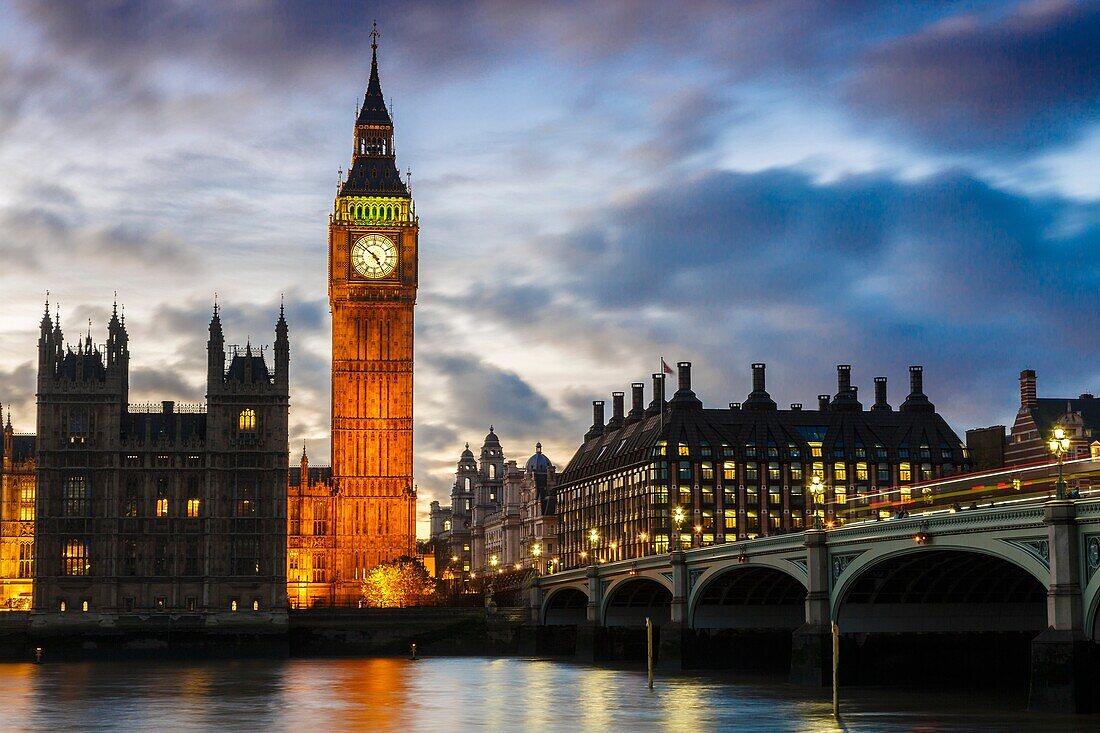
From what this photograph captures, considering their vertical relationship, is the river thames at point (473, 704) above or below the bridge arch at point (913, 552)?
below

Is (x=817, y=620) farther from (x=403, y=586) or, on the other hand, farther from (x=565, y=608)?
(x=403, y=586)

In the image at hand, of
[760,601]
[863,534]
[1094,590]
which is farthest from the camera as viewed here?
[760,601]

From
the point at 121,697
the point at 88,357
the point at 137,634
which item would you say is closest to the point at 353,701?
the point at 121,697

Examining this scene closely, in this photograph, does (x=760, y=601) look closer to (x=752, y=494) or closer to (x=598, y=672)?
(x=598, y=672)

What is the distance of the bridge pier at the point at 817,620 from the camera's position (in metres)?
90.6

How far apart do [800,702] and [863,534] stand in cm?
925

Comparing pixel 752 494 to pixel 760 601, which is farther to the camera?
pixel 752 494

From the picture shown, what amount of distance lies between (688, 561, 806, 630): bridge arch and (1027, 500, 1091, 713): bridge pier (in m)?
44.5

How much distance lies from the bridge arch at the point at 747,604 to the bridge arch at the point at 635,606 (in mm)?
18472

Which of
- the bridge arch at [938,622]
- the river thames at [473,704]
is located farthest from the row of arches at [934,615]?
the river thames at [473,704]

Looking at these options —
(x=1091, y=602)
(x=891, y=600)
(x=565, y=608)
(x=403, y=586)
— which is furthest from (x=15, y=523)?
(x=1091, y=602)

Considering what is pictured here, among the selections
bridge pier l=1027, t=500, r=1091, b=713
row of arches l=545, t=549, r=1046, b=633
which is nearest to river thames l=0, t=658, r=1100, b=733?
bridge pier l=1027, t=500, r=1091, b=713

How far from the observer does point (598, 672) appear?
119125 millimetres

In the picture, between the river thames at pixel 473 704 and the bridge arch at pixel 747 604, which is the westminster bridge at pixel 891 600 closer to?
the bridge arch at pixel 747 604
